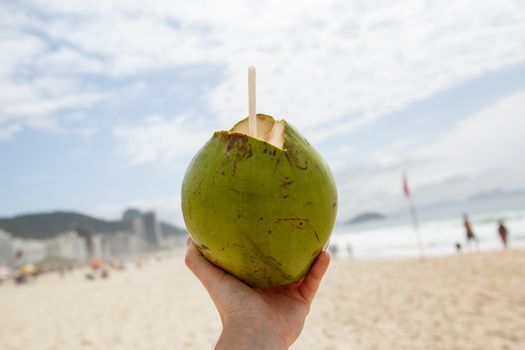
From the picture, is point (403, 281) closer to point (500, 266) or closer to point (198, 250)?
point (500, 266)

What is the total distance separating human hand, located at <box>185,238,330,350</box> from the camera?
134 cm

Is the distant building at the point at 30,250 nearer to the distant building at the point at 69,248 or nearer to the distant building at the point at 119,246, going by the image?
the distant building at the point at 69,248

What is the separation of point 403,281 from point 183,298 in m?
6.29

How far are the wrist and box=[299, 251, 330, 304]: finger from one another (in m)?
0.25

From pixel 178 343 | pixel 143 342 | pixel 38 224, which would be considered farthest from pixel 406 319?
pixel 38 224

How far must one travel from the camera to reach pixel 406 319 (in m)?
7.63

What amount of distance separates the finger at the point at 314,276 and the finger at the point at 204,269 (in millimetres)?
315

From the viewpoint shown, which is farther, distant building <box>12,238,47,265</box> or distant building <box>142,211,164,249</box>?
distant building <box>142,211,164,249</box>

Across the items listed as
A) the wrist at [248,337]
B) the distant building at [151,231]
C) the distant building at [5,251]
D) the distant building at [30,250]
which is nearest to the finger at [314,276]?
the wrist at [248,337]

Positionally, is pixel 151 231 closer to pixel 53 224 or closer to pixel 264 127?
pixel 53 224

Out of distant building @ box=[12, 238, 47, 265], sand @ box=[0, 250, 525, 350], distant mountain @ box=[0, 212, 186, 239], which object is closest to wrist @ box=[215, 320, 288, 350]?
sand @ box=[0, 250, 525, 350]

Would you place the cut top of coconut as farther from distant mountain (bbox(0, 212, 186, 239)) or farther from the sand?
distant mountain (bbox(0, 212, 186, 239))

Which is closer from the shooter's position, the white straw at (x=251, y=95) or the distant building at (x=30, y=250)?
the white straw at (x=251, y=95)

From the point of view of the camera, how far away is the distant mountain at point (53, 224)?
122 m
